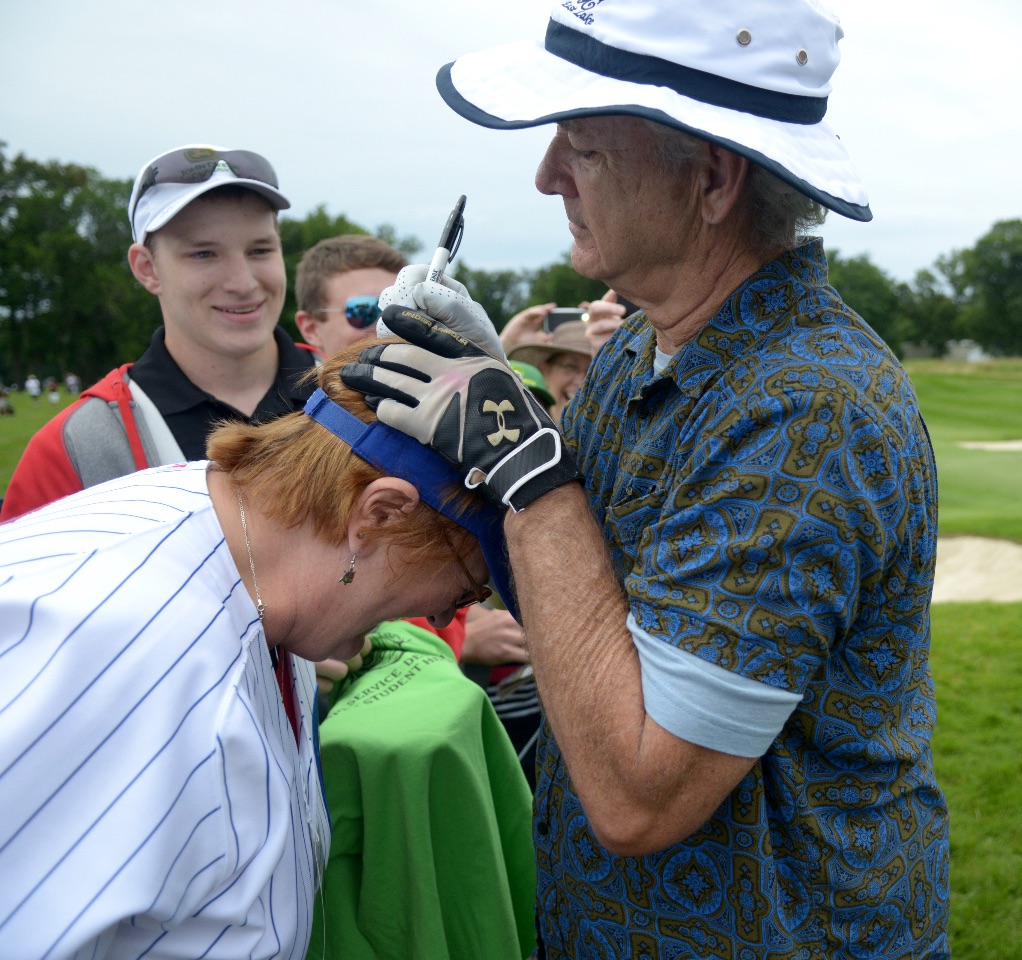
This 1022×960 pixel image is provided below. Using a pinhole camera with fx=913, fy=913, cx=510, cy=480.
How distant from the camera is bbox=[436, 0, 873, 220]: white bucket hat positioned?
1.41m

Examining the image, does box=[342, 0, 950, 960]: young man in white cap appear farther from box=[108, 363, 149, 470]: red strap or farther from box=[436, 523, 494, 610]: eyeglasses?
box=[108, 363, 149, 470]: red strap

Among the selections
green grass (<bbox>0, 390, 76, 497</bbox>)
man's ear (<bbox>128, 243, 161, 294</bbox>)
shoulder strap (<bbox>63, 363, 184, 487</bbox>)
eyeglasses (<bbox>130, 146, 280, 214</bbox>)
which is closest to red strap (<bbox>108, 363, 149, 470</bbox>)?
shoulder strap (<bbox>63, 363, 184, 487</bbox>)

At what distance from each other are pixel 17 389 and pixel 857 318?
63.5m

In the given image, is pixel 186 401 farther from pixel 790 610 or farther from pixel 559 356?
pixel 790 610

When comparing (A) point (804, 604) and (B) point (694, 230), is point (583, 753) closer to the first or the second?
(A) point (804, 604)

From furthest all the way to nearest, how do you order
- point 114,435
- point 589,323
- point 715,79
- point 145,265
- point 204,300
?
point 589,323, point 145,265, point 204,300, point 114,435, point 715,79

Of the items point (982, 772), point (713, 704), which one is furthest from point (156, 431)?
point (982, 772)

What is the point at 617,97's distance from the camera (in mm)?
1438

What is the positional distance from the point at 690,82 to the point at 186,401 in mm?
2334

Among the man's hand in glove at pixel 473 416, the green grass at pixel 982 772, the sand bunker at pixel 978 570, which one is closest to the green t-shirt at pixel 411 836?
the man's hand in glove at pixel 473 416

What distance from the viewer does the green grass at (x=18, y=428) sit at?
19.2m

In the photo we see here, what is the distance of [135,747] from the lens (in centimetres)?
131

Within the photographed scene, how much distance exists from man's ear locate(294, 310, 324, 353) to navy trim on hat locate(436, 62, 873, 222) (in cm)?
315

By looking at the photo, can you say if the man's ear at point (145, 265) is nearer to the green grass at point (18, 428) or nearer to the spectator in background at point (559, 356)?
the spectator in background at point (559, 356)
